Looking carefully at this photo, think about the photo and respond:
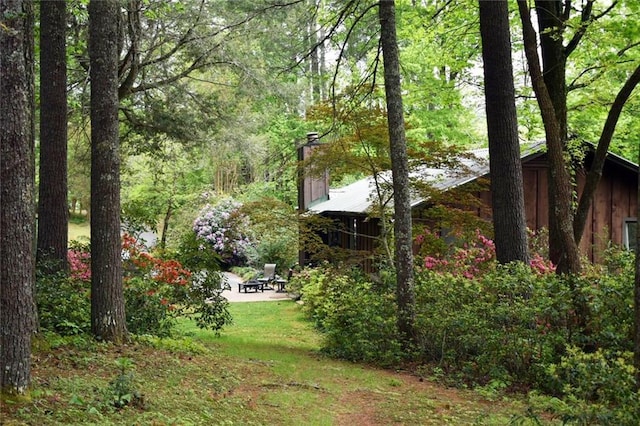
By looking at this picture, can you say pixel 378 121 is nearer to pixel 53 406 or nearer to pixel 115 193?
pixel 115 193

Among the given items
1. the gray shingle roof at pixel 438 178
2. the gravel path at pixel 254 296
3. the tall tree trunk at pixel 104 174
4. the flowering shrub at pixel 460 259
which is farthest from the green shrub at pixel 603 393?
the gravel path at pixel 254 296

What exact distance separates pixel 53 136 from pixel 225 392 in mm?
6361

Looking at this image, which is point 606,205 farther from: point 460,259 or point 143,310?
point 143,310

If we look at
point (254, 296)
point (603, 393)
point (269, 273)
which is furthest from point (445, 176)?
point (269, 273)

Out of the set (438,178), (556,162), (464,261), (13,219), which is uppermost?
(438,178)

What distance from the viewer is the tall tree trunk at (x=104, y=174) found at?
8367mm

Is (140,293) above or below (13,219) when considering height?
below

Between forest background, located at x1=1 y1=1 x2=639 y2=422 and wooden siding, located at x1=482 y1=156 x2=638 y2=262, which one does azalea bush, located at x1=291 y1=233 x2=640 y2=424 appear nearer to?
forest background, located at x1=1 y1=1 x2=639 y2=422

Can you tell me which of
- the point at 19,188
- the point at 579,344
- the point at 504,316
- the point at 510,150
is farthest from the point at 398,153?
Result: the point at 19,188

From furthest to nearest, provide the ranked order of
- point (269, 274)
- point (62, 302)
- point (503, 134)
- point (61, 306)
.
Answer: point (269, 274), point (503, 134), point (62, 302), point (61, 306)

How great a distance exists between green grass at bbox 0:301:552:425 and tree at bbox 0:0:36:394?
369 mm

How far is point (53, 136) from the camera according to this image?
1119 centimetres

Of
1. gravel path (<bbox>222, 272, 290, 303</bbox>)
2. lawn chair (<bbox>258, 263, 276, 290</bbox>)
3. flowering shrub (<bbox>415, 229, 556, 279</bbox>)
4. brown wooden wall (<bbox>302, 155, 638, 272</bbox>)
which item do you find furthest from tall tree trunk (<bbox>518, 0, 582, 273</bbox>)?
lawn chair (<bbox>258, 263, 276, 290</bbox>)

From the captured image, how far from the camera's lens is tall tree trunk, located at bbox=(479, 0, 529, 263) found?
9.73 meters
